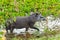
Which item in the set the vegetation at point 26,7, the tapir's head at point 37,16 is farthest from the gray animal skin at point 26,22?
the vegetation at point 26,7

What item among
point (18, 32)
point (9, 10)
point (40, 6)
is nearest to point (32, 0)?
point (40, 6)

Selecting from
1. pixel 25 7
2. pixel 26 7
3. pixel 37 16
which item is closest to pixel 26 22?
pixel 37 16

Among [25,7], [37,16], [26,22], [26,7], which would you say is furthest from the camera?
[26,22]

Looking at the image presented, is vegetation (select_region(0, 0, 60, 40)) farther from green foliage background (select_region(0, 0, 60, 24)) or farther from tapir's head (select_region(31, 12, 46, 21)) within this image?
tapir's head (select_region(31, 12, 46, 21))

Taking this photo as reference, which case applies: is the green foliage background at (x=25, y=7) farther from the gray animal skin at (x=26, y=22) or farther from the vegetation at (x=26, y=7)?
the gray animal skin at (x=26, y=22)

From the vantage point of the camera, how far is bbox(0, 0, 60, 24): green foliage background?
6645 millimetres

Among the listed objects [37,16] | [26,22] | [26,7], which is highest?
[26,7]

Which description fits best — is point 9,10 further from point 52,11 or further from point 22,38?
point 52,11

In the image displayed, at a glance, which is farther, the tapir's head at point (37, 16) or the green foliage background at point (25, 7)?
the tapir's head at point (37, 16)

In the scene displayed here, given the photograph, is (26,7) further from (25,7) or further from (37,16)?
(37,16)

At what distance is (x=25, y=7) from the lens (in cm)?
860

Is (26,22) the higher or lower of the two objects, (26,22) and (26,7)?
the lower

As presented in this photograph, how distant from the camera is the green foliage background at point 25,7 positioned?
21.8ft

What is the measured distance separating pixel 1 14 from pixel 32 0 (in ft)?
12.1
